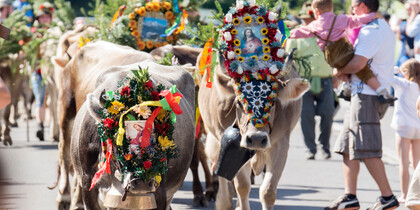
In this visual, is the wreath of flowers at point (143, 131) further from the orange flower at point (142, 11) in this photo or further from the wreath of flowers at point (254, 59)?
the orange flower at point (142, 11)

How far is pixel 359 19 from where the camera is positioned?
9.23 m

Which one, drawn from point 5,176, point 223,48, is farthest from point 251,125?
point 5,176

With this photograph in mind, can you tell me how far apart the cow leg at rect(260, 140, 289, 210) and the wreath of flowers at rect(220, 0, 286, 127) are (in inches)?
24.0

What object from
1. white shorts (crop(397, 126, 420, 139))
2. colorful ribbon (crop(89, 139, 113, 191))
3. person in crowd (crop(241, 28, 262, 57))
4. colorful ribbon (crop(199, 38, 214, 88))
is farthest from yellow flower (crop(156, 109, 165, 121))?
white shorts (crop(397, 126, 420, 139))

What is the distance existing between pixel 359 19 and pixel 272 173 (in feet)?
6.64

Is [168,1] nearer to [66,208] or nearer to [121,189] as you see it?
[66,208]

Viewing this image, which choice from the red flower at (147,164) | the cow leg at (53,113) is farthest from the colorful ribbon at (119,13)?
the cow leg at (53,113)

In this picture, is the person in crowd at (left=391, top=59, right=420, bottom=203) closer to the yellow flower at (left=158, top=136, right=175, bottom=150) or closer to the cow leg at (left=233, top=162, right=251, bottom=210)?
the cow leg at (left=233, top=162, right=251, bottom=210)

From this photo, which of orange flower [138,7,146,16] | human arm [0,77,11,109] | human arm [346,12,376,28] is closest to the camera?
human arm [0,77,11,109]

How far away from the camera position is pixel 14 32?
1521cm

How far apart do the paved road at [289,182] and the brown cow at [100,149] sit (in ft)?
3.88

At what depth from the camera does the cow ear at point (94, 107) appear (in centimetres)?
634

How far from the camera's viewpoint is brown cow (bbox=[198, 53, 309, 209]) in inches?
314

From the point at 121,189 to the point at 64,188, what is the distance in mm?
3661
